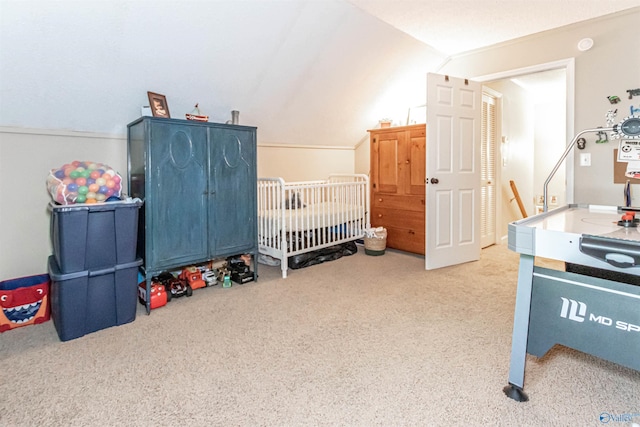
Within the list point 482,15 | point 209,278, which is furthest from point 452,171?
point 209,278

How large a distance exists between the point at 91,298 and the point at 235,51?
210cm

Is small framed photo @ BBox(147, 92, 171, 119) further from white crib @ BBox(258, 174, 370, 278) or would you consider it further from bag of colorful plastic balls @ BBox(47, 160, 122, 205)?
white crib @ BBox(258, 174, 370, 278)

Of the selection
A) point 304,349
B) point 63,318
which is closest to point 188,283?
point 63,318

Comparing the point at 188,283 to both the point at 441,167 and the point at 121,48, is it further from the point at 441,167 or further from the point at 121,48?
the point at 441,167

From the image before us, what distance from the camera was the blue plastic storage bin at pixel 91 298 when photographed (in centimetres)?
220

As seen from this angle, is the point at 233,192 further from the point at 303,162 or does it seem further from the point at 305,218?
the point at 303,162

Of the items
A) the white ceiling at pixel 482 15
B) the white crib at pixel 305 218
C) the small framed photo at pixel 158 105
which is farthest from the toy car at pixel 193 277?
the white ceiling at pixel 482 15

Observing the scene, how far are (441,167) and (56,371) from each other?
333 cm

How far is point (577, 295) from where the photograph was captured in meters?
1.51

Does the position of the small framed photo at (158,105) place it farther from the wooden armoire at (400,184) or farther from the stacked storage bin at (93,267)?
the wooden armoire at (400,184)

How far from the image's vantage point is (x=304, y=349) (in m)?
2.06

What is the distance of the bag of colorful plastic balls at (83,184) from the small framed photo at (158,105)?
597 mm

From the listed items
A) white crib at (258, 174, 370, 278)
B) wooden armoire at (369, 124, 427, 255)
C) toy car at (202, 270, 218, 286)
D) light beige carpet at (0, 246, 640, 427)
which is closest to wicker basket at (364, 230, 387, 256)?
white crib at (258, 174, 370, 278)

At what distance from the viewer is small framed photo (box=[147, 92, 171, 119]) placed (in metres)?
2.77
